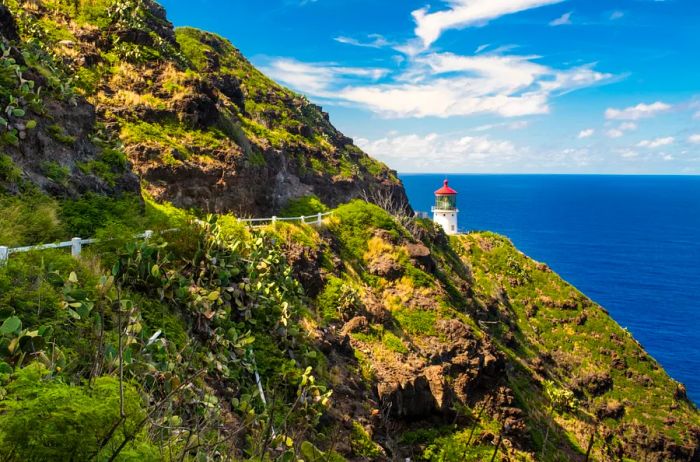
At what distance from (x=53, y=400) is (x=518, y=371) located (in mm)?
27828

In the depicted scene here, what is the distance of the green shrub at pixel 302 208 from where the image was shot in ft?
113

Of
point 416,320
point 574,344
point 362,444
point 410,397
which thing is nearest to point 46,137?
point 362,444

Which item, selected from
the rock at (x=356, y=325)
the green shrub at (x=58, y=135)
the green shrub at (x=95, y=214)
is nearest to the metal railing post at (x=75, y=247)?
the green shrub at (x=95, y=214)

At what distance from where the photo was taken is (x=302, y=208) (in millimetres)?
35719

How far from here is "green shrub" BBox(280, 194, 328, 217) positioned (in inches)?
1355

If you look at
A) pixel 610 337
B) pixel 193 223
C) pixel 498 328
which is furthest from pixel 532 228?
pixel 193 223

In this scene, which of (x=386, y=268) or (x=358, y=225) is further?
(x=358, y=225)

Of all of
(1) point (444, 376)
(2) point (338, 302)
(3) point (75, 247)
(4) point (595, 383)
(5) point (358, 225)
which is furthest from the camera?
(4) point (595, 383)

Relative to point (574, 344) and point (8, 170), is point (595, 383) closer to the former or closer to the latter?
point (574, 344)

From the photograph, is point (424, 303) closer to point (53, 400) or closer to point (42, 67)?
point (42, 67)

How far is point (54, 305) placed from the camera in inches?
302

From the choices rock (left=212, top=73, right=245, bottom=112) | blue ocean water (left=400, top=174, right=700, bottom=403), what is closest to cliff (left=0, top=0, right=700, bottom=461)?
rock (left=212, top=73, right=245, bottom=112)

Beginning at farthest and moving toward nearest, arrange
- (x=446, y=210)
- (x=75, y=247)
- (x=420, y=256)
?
(x=446, y=210) → (x=420, y=256) → (x=75, y=247)

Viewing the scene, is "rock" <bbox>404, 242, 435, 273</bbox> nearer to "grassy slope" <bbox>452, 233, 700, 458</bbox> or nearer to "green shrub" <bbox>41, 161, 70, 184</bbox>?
"grassy slope" <bbox>452, 233, 700, 458</bbox>
